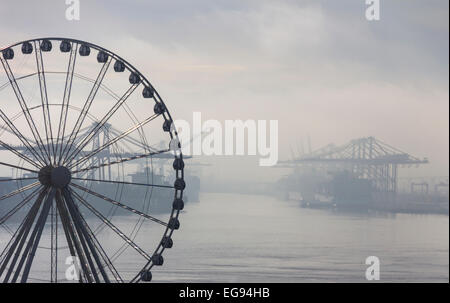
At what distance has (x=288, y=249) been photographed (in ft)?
281

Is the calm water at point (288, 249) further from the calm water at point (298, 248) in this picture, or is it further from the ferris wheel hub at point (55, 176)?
the ferris wheel hub at point (55, 176)

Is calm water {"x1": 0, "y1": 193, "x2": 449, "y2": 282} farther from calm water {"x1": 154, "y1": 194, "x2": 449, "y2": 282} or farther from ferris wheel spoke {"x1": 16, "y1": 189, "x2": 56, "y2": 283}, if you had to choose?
ferris wheel spoke {"x1": 16, "y1": 189, "x2": 56, "y2": 283}

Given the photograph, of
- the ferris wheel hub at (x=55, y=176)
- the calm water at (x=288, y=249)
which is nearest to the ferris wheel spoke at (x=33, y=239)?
the ferris wheel hub at (x=55, y=176)

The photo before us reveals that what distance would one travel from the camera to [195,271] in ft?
194

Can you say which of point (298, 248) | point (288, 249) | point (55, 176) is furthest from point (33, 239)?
point (298, 248)

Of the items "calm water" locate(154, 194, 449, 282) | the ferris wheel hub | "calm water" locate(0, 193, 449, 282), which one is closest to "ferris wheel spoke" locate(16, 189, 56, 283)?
the ferris wheel hub

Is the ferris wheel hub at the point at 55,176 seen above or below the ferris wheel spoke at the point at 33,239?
above

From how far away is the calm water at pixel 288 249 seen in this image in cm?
6112

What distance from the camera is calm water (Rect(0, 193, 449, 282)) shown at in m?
61.1

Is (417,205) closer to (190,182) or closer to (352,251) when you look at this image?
(190,182)

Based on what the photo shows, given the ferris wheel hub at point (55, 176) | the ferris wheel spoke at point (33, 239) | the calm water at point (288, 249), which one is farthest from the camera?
the calm water at point (288, 249)

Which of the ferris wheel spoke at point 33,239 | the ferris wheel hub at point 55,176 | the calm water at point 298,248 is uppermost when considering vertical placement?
the ferris wheel hub at point 55,176
